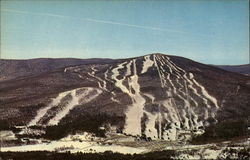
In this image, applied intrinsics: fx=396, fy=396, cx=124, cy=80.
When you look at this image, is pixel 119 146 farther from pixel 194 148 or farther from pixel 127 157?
pixel 194 148

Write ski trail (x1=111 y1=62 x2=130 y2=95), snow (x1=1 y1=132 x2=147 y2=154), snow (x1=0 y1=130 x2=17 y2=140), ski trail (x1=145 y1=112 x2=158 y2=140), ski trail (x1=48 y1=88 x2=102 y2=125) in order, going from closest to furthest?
snow (x1=1 y1=132 x2=147 y2=154)
snow (x1=0 y1=130 x2=17 y2=140)
ski trail (x1=145 y1=112 x2=158 y2=140)
ski trail (x1=48 y1=88 x2=102 y2=125)
ski trail (x1=111 y1=62 x2=130 y2=95)

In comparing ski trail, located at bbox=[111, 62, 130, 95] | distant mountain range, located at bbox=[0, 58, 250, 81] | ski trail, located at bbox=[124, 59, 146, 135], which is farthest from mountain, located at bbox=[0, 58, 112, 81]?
ski trail, located at bbox=[124, 59, 146, 135]

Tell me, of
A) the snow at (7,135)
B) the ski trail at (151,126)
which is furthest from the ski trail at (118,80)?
the snow at (7,135)

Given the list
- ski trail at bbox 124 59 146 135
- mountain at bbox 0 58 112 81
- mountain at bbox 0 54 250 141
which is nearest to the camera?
ski trail at bbox 124 59 146 135

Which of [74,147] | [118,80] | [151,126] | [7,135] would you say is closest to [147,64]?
[118,80]

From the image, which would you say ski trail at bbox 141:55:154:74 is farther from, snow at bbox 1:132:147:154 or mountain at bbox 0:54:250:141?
snow at bbox 1:132:147:154

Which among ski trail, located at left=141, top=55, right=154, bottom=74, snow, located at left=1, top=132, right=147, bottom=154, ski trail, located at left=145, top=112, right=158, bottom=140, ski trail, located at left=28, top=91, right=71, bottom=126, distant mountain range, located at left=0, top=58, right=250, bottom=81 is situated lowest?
snow, located at left=1, top=132, right=147, bottom=154

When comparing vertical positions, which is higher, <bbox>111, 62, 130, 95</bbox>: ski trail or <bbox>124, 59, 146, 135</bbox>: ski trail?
<bbox>111, 62, 130, 95</bbox>: ski trail

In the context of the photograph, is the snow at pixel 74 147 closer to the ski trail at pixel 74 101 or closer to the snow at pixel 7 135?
the snow at pixel 7 135
